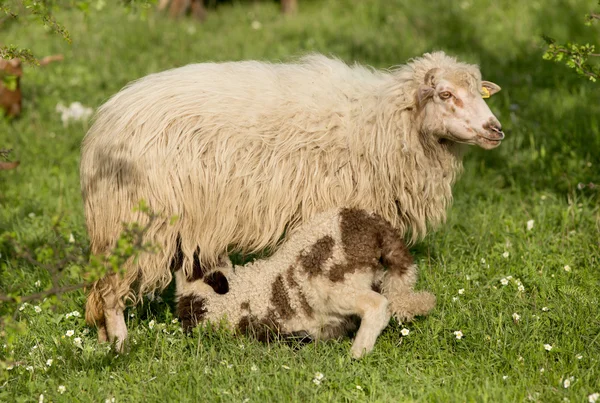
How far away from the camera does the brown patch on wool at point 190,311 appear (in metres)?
3.88

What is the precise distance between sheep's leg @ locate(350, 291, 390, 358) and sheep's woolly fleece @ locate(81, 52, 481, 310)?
573 millimetres

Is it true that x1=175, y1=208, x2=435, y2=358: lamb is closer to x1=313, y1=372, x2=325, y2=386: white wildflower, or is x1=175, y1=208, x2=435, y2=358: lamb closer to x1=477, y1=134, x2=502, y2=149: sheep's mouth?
x1=313, y1=372, x2=325, y2=386: white wildflower

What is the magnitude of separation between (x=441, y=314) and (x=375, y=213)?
24.7 inches

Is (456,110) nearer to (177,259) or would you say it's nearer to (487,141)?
(487,141)

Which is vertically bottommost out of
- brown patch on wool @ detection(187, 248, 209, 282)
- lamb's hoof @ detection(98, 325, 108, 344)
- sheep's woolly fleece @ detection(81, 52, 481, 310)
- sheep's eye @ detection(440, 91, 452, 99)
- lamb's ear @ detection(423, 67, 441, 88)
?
lamb's hoof @ detection(98, 325, 108, 344)

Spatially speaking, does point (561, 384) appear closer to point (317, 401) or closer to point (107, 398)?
point (317, 401)

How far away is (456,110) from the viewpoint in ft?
12.8

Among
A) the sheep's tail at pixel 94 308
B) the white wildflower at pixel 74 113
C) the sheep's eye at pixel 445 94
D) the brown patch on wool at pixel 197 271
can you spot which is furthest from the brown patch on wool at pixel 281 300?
the white wildflower at pixel 74 113

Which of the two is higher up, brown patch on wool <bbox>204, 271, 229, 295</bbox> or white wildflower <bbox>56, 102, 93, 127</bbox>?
brown patch on wool <bbox>204, 271, 229, 295</bbox>

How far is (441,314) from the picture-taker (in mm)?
3992

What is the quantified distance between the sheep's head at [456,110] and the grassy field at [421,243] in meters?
0.88

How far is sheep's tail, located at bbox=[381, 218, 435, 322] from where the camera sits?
3.82 meters

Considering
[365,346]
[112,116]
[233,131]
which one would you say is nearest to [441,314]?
[365,346]

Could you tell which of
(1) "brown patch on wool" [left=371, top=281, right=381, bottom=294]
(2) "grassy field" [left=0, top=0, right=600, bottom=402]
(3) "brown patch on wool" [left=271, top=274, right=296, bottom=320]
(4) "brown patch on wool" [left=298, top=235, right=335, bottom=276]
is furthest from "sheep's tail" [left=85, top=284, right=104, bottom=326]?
(1) "brown patch on wool" [left=371, top=281, right=381, bottom=294]
